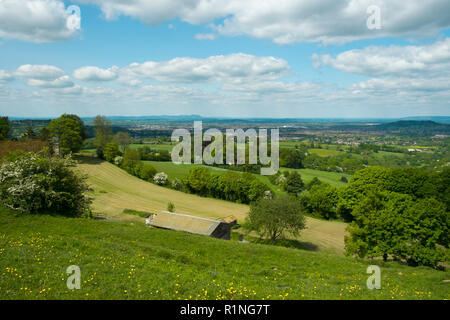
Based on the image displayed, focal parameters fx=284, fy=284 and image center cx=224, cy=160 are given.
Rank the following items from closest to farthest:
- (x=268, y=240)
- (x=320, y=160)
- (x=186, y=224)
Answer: (x=186, y=224)
(x=268, y=240)
(x=320, y=160)

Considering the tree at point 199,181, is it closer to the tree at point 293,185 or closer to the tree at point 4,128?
the tree at point 293,185

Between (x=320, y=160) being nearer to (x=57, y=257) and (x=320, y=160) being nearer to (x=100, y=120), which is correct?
(x=100, y=120)

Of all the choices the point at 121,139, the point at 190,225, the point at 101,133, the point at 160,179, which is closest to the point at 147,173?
the point at 160,179

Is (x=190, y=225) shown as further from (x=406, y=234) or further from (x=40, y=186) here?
(x=406, y=234)

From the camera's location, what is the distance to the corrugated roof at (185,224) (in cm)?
2728

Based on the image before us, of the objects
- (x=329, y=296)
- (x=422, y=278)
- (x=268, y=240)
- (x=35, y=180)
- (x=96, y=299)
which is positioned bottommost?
(x=268, y=240)

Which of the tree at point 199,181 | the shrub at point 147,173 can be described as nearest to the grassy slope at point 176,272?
the tree at point 199,181

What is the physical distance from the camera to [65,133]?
206 feet

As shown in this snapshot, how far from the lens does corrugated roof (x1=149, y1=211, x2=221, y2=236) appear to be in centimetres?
2728

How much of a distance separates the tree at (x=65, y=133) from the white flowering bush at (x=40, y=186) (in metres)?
42.6

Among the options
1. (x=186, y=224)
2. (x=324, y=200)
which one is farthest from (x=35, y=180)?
(x=324, y=200)

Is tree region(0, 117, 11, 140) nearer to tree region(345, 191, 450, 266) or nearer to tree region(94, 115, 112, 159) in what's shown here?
tree region(94, 115, 112, 159)
